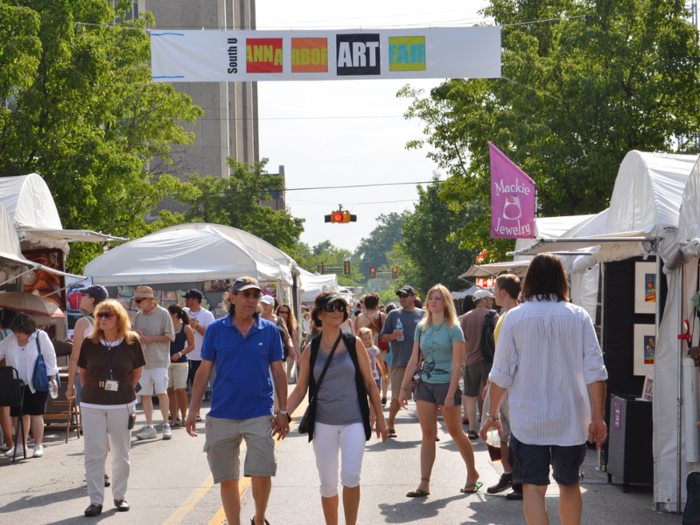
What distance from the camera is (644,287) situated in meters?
9.42

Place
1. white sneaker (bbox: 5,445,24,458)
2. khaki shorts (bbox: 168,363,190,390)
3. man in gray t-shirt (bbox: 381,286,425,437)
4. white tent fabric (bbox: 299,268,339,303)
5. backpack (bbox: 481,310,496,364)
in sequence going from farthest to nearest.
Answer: white tent fabric (bbox: 299,268,339,303) < khaki shorts (bbox: 168,363,190,390) < man in gray t-shirt (bbox: 381,286,425,437) < backpack (bbox: 481,310,496,364) < white sneaker (bbox: 5,445,24,458)

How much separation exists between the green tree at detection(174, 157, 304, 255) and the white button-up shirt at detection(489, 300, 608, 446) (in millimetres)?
36999

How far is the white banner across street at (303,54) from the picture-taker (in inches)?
588

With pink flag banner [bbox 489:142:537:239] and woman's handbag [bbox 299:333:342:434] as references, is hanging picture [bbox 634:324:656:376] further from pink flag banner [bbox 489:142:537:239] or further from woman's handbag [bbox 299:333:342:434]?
pink flag banner [bbox 489:142:537:239]

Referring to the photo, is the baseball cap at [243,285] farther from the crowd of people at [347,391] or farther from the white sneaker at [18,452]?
the white sneaker at [18,452]

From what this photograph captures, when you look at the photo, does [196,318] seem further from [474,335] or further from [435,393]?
[435,393]

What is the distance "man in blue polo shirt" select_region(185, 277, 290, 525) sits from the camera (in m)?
5.64

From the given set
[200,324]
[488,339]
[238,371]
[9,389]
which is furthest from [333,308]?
[200,324]

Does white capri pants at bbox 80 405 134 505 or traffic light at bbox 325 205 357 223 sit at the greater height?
traffic light at bbox 325 205 357 223

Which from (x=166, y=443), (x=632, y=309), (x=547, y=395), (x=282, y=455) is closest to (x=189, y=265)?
(x=166, y=443)

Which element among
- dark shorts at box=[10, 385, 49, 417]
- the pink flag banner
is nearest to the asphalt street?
dark shorts at box=[10, 385, 49, 417]

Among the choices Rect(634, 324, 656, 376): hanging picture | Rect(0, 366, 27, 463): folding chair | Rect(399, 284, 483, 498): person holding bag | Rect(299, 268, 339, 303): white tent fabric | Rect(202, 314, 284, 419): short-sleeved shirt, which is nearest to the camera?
Rect(202, 314, 284, 419): short-sleeved shirt

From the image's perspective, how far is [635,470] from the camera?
7.46m

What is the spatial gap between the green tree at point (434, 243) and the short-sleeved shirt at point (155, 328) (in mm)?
46224
